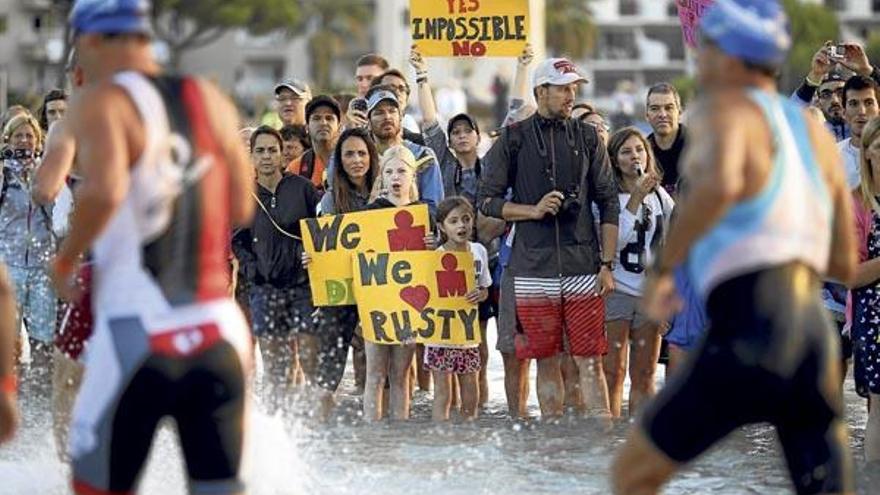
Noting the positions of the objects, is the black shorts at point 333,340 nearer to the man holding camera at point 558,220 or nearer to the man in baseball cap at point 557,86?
the man holding camera at point 558,220

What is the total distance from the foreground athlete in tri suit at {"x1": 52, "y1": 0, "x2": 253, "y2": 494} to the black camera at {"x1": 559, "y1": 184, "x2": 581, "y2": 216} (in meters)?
5.91

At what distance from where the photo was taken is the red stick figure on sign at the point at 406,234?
13109mm

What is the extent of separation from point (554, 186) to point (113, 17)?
19.6 ft

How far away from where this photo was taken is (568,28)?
119 metres

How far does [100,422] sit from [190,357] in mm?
337

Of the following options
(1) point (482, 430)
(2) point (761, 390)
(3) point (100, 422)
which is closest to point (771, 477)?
(1) point (482, 430)

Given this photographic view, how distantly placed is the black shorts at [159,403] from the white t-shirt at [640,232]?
21.0 ft

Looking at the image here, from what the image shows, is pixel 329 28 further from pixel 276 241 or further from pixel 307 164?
pixel 276 241

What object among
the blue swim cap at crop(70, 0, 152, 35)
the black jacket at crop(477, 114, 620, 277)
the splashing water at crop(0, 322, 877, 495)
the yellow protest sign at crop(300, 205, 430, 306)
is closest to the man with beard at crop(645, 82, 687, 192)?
the black jacket at crop(477, 114, 620, 277)

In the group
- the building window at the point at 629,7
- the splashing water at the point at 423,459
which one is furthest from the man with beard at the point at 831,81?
the building window at the point at 629,7

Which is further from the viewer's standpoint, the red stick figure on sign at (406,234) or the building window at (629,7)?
the building window at (629,7)

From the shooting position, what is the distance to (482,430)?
497 inches

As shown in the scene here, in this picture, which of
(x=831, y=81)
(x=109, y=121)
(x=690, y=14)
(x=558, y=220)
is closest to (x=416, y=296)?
(x=558, y=220)

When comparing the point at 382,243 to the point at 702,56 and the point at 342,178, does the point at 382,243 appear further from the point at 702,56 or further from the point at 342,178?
the point at 702,56
